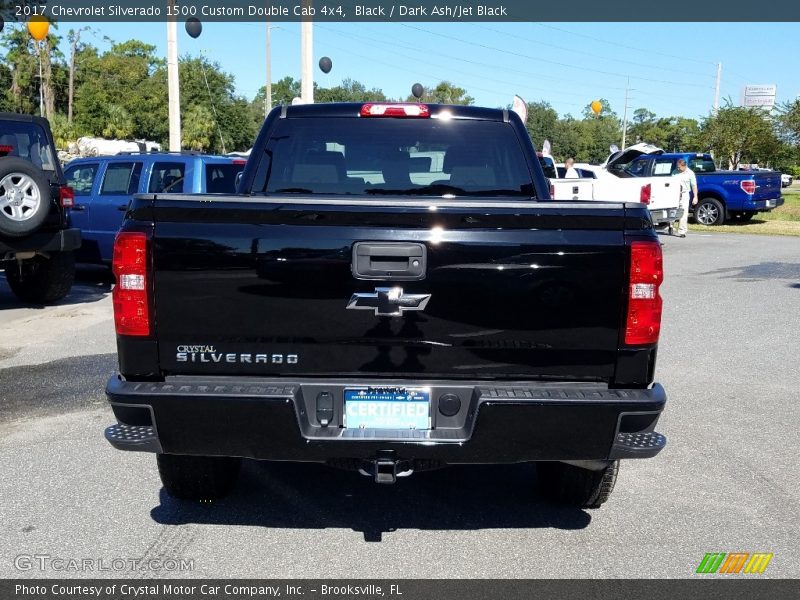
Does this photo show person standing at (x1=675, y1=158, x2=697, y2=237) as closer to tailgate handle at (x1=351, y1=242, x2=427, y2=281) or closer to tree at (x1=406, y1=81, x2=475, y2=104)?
tailgate handle at (x1=351, y1=242, x2=427, y2=281)

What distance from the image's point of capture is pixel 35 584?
3441 millimetres

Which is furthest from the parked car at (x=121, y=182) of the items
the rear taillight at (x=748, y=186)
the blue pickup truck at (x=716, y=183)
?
the rear taillight at (x=748, y=186)

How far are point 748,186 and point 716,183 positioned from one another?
0.89m

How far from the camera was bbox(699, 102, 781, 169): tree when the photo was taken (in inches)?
1447

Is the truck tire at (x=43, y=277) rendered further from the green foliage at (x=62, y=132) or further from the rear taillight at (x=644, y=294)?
the green foliage at (x=62, y=132)

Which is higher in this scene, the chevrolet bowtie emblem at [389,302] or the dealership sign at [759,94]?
the dealership sign at [759,94]

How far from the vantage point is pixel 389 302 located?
10.7ft

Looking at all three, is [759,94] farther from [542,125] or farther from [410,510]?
[410,510]

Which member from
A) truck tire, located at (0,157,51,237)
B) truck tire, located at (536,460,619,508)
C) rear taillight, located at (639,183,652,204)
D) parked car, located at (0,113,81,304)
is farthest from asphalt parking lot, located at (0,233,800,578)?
rear taillight, located at (639,183,652,204)

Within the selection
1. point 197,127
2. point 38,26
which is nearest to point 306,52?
point 38,26

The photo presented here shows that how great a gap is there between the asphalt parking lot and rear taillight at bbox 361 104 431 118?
2.07 m

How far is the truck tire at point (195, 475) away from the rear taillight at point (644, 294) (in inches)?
80.1

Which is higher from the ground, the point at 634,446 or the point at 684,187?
the point at 684,187

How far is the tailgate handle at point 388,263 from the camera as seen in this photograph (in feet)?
10.7
